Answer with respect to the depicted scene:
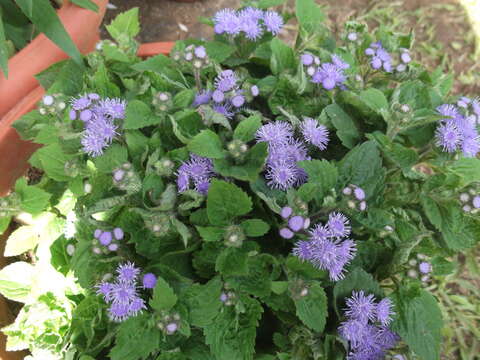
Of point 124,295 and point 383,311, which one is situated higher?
point 124,295

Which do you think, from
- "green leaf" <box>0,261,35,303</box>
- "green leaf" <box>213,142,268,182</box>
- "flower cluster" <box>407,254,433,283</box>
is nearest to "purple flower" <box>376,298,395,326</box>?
"flower cluster" <box>407,254,433,283</box>

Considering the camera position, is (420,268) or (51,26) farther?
(51,26)

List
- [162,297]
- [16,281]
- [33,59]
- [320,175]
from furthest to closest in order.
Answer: [33,59]
[16,281]
[320,175]
[162,297]

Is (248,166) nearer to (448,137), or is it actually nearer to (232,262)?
(232,262)

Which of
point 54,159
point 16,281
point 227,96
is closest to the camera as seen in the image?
point 227,96

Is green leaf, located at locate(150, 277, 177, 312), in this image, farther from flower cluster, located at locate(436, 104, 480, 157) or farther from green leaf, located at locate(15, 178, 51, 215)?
flower cluster, located at locate(436, 104, 480, 157)

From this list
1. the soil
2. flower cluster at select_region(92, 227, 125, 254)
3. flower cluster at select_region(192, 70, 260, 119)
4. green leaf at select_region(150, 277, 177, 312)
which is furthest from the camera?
the soil

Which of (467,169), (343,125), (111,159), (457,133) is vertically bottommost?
(467,169)

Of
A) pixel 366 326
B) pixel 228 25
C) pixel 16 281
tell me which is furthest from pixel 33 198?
pixel 366 326

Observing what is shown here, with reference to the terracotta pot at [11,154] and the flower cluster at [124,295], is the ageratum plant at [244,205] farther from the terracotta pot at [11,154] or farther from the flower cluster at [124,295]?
the terracotta pot at [11,154]
